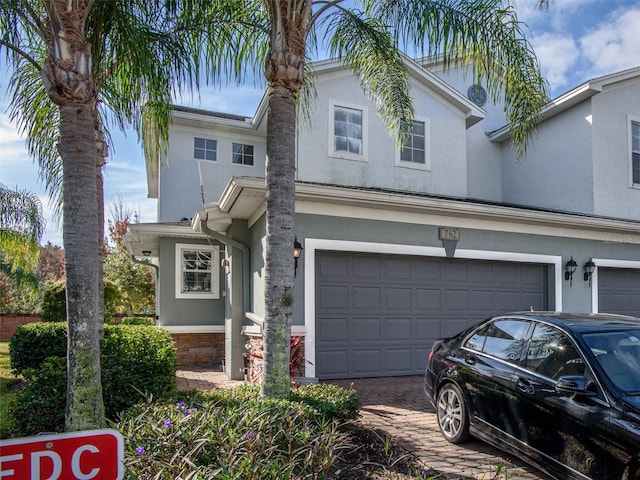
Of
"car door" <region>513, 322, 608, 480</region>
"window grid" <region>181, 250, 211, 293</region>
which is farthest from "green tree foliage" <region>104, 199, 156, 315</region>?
"car door" <region>513, 322, 608, 480</region>

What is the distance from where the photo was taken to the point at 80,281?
4.29m

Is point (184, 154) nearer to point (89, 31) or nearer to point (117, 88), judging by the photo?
point (117, 88)

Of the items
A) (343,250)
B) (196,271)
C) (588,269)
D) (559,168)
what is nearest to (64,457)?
(343,250)

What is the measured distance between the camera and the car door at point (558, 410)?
3.63 metres

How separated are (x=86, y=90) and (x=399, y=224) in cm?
600

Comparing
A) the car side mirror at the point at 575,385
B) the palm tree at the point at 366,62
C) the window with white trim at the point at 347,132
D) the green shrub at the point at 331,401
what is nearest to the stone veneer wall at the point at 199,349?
the window with white trim at the point at 347,132

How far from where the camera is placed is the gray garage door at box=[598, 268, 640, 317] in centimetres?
1109

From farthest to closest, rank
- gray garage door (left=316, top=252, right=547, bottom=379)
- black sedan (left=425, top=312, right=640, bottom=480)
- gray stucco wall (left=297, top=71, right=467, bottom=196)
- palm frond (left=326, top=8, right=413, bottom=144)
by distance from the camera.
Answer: gray stucco wall (left=297, top=71, right=467, bottom=196) → gray garage door (left=316, top=252, right=547, bottom=379) → palm frond (left=326, top=8, right=413, bottom=144) → black sedan (left=425, top=312, right=640, bottom=480)

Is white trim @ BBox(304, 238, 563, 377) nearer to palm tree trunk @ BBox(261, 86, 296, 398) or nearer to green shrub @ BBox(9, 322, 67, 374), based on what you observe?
palm tree trunk @ BBox(261, 86, 296, 398)

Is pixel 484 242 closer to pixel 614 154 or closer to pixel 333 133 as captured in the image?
pixel 333 133

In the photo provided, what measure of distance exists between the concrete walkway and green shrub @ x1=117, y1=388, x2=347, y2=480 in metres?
1.28

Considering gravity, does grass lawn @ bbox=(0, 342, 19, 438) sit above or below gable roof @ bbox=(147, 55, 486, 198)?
below

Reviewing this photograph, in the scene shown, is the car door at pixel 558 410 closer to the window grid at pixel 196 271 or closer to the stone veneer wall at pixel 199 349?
the stone veneer wall at pixel 199 349

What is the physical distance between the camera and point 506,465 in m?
4.66
